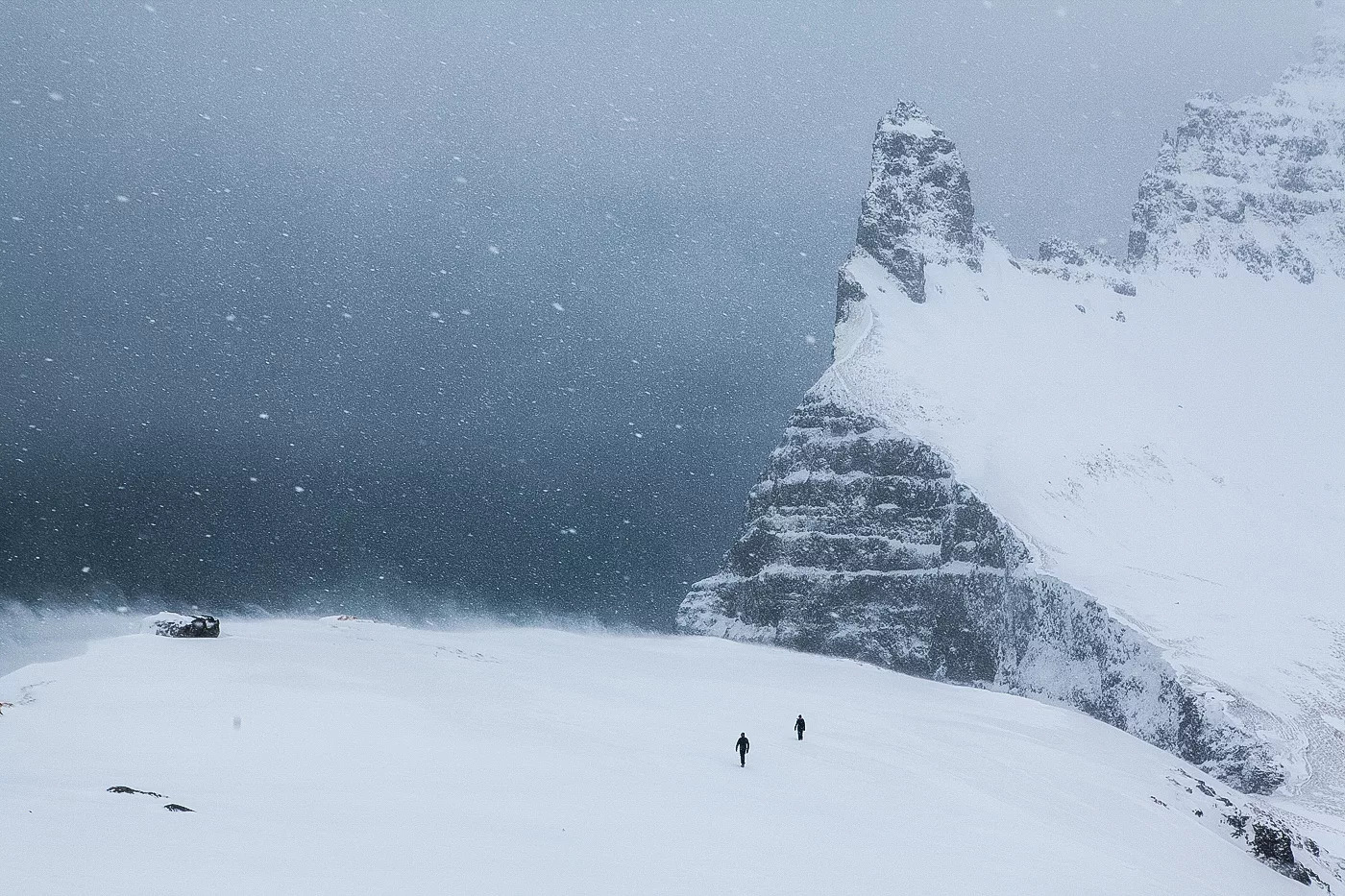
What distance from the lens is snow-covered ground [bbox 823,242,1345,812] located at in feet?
246

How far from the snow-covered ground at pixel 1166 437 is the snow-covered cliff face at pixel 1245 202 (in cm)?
494

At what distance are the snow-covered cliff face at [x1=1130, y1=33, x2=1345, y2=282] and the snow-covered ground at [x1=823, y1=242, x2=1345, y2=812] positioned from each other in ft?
16.2

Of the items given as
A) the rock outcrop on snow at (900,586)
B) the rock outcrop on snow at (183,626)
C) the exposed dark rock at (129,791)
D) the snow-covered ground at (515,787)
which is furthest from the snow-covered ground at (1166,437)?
the exposed dark rock at (129,791)

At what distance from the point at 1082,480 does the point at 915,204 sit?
59842mm

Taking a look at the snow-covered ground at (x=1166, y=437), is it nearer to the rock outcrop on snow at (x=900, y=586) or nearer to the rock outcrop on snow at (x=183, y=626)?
the rock outcrop on snow at (x=900, y=586)

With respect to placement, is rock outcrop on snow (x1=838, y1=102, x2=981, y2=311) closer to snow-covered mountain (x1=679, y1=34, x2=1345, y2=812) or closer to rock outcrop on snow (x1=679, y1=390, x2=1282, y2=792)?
snow-covered mountain (x1=679, y1=34, x2=1345, y2=812)

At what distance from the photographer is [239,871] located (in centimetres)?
1489

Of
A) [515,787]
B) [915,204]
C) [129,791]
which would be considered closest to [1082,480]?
[915,204]

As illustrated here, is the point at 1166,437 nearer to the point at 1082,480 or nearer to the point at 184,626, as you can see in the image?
the point at 1082,480

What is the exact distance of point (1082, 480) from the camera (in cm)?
10212

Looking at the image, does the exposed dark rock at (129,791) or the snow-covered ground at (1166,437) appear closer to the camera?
the exposed dark rock at (129,791)

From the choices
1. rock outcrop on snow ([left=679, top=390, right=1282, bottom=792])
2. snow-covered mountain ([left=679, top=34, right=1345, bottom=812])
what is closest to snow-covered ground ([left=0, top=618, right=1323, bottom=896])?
snow-covered mountain ([left=679, top=34, right=1345, bottom=812])

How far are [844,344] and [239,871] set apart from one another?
111 meters

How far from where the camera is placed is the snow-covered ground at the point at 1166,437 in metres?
75.1
